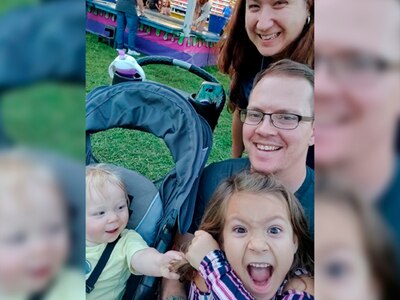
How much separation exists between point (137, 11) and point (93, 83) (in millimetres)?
216

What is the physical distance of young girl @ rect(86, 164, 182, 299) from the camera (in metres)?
1.37

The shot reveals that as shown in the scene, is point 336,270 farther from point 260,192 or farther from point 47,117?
point 47,117

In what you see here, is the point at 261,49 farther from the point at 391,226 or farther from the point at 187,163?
the point at 391,226

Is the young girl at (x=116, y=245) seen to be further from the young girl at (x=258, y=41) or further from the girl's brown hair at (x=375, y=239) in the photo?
the girl's brown hair at (x=375, y=239)

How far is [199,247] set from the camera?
1361mm

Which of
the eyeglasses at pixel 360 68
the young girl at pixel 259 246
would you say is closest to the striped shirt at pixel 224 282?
the young girl at pixel 259 246

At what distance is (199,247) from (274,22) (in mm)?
536

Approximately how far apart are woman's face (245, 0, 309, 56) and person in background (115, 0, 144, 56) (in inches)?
12.2

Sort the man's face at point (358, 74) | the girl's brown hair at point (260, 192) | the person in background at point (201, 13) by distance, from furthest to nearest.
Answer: the person in background at point (201, 13) → the girl's brown hair at point (260, 192) → the man's face at point (358, 74)

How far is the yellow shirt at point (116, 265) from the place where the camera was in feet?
4.59

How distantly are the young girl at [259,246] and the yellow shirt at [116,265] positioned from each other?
196 millimetres

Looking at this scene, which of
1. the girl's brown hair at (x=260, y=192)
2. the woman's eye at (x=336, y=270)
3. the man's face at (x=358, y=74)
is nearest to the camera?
the man's face at (x=358, y=74)

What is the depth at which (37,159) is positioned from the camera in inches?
43.1

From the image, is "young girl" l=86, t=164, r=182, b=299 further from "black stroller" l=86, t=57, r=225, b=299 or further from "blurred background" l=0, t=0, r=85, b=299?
Answer: "blurred background" l=0, t=0, r=85, b=299
